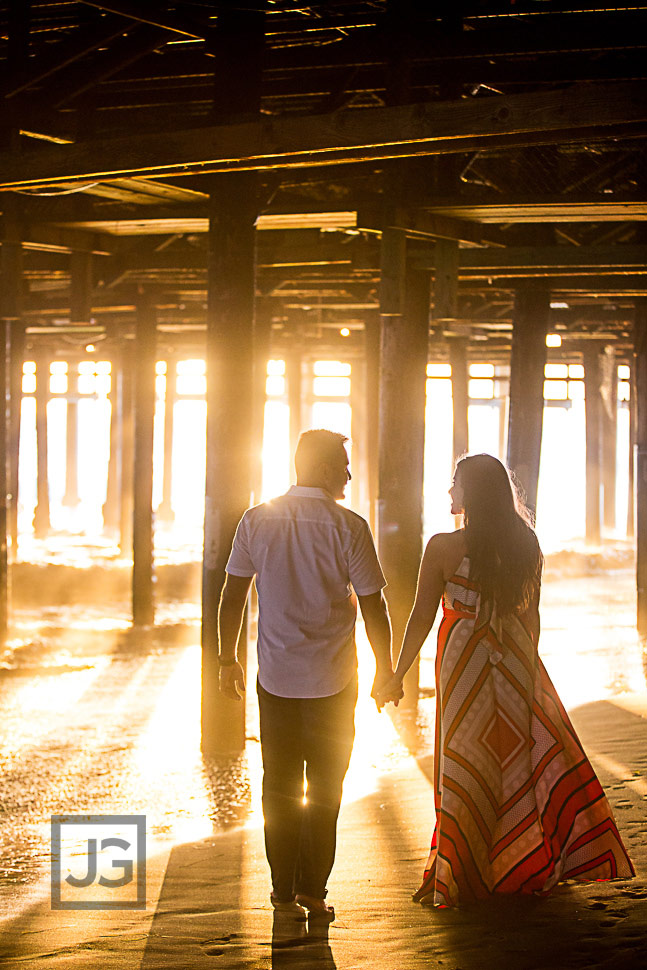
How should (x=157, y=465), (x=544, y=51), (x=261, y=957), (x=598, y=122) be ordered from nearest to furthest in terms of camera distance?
(x=261, y=957) < (x=598, y=122) < (x=544, y=51) < (x=157, y=465)

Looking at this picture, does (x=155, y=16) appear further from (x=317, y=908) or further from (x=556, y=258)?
(x=317, y=908)

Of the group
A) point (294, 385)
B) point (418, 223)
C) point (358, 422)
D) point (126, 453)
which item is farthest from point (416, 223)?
point (358, 422)

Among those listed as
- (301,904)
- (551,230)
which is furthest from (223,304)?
(301,904)

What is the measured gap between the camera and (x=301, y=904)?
3547 millimetres

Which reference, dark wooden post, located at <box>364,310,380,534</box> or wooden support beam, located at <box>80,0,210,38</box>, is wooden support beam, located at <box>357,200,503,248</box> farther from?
dark wooden post, located at <box>364,310,380,534</box>

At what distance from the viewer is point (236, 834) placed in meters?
5.19

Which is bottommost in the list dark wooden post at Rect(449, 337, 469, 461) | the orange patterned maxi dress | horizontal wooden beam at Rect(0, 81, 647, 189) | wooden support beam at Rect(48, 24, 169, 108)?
the orange patterned maxi dress

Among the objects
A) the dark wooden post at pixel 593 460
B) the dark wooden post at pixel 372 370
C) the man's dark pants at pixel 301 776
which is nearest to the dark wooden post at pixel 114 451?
the dark wooden post at pixel 372 370

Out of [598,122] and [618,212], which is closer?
[598,122]

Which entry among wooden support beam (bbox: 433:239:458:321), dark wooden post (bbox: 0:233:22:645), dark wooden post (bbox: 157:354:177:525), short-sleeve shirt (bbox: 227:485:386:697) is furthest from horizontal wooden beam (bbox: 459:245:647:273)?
dark wooden post (bbox: 157:354:177:525)

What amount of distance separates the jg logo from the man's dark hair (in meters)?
1.77

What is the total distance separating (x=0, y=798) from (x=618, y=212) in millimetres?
5203

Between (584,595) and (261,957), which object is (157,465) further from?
(261,957)

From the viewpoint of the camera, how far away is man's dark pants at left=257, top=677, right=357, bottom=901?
11.4ft
